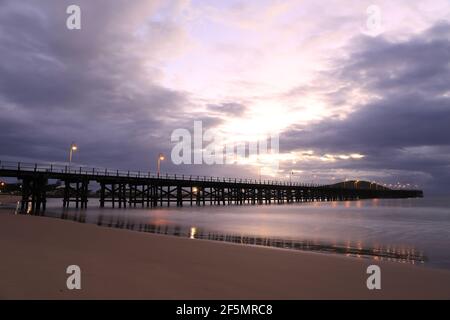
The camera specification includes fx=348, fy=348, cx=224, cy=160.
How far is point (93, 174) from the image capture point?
39375 millimetres

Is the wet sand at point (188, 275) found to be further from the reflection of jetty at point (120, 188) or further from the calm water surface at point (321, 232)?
the reflection of jetty at point (120, 188)

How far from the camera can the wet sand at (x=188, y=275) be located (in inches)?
177

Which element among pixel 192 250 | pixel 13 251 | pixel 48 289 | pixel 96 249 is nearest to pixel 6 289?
pixel 48 289

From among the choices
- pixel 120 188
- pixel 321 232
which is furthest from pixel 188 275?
pixel 120 188

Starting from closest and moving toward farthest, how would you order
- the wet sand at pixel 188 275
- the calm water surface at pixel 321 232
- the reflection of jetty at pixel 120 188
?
the wet sand at pixel 188 275 < the calm water surface at pixel 321 232 < the reflection of jetty at pixel 120 188

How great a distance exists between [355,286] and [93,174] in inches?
1495

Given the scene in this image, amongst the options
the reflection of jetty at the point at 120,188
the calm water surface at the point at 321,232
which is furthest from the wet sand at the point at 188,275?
the reflection of jetty at the point at 120,188

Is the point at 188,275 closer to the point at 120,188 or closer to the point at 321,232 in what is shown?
the point at 321,232

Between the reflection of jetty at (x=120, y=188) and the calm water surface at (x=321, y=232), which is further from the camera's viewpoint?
the reflection of jetty at (x=120, y=188)

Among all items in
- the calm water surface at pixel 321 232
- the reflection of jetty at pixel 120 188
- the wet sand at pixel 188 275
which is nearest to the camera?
the wet sand at pixel 188 275

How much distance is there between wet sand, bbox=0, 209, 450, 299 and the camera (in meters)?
4.48

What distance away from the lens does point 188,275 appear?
550 cm
